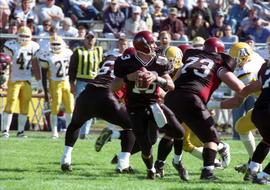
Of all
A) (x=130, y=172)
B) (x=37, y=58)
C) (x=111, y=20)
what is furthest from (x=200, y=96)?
(x=111, y=20)

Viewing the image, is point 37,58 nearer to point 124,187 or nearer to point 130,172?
point 130,172

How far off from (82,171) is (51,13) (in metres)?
9.22

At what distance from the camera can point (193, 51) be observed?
9.91 meters

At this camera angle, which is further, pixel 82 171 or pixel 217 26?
pixel 217 26

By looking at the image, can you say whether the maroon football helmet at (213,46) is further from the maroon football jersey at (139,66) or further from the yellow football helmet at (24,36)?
the yellow football helmet at (24,36)

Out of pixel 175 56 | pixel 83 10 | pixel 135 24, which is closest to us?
pixel 175 56

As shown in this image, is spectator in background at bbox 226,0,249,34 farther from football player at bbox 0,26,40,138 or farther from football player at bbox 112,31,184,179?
football player at bbox 112,31,184,179

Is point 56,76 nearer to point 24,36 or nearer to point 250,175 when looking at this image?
point 24,36

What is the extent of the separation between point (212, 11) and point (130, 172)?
11101 mm

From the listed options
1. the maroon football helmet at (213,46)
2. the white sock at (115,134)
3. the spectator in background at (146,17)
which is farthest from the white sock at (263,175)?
the spectator in background at (146,17)

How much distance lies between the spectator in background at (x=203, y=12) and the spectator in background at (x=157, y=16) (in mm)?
751

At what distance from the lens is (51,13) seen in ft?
63.3

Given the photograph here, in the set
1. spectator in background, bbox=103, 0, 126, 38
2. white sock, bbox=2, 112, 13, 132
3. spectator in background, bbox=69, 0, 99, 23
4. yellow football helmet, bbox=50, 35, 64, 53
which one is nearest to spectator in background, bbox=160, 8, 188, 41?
spectator in background, bbox=103, 0, 126, 38

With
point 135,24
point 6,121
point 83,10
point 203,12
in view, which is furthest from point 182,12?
point 6,121
